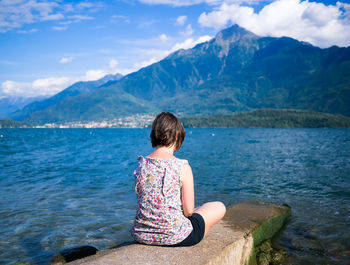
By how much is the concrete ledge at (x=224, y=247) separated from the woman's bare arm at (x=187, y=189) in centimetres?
77

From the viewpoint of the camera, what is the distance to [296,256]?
7.80 metres

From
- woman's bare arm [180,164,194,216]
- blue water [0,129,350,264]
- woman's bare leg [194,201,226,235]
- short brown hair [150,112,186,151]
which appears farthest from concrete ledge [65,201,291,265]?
short brown hair [150,112,186,151]

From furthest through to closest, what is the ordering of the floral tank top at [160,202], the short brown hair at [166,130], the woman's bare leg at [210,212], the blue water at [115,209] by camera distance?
the blue water at [115,209] < the woman's bare leg at [210,212] < the short brown hair at [166,130] < the floral tank top at [160,202]

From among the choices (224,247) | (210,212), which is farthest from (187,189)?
(224,247)

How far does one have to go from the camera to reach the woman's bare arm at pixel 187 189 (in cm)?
436

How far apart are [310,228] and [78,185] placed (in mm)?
14850

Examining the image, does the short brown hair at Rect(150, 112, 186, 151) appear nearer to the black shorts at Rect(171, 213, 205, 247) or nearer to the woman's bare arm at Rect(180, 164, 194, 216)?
the woman's bare arm at Rect(180, 164, 194, 216)

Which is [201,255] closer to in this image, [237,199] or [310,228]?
[310,228]

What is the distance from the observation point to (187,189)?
448 centimetres

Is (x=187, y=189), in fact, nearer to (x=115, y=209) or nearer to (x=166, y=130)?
(x=166, y=130)

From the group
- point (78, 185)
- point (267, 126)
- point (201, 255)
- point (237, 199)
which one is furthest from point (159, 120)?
point (267, 126)

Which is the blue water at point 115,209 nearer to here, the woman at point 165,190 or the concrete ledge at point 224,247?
the concrete ledge at point 224,247

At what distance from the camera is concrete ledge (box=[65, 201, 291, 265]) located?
4570mm

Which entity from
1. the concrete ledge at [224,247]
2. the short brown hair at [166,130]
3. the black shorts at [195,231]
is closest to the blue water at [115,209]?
the concrete ledge at [224,247]
